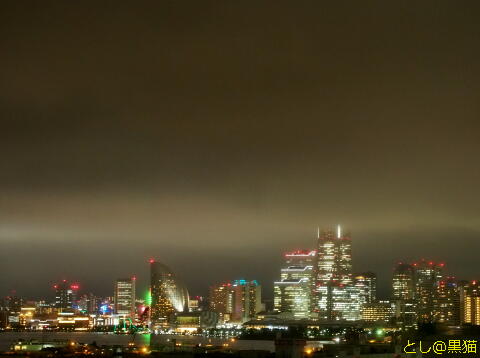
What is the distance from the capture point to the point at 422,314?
9831 centimetres

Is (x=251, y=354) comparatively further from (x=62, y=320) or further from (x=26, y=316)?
(x=26, y=316)

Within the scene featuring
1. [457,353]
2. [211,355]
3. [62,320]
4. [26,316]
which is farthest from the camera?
[26,316]

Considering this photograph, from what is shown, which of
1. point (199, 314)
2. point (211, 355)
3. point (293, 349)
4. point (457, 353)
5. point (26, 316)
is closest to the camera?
point (293, 349)

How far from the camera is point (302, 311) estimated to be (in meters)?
123

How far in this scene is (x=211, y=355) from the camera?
21.7m

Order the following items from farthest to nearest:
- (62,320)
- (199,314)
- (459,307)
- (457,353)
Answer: (62,320), (199,314), (459,307), (457,353)

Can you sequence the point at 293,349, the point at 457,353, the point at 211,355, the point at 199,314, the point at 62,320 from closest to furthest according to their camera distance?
1. the point at 293,349
2. the point at 457,353
3. the point at 211,355
4. the point at 199,314
5. the point at 62,320

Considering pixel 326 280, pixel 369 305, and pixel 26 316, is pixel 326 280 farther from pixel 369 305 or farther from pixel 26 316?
pixel 26 316

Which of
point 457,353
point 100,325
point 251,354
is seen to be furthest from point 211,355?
point 100,325

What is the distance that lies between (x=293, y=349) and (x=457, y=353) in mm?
4882

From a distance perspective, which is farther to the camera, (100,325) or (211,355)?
(100,325)

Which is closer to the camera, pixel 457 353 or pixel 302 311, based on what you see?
pixel 457 353

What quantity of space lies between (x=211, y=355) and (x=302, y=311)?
4045 inches

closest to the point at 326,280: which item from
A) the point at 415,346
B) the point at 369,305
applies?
the point at 369,305
